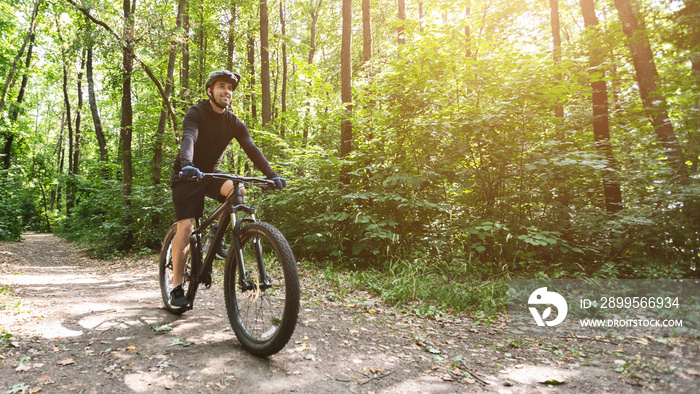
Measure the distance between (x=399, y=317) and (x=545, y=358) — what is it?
1560 mm

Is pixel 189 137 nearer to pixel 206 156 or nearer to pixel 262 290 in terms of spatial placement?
pixel 206 156

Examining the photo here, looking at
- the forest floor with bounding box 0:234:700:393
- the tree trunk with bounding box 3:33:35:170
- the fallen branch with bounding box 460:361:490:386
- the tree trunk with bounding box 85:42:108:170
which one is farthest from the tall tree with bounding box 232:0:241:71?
the fallen branch with bounding box 460:361:490:386

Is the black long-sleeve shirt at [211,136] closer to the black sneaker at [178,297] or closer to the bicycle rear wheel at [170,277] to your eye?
the bicycle rear wheel at [170,277]

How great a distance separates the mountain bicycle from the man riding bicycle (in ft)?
0.54

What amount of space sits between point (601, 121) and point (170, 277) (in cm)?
760

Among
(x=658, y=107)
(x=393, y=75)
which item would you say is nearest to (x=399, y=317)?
(x=393, y=75)

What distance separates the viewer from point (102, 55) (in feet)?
31.4

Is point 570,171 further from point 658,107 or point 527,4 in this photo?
point 527,4

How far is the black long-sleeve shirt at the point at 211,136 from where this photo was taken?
3137mm

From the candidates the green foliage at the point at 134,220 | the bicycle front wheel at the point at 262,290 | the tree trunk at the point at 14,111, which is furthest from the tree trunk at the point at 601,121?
the tree trunk at the point at 14,111

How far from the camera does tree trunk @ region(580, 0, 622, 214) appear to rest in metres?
5.48

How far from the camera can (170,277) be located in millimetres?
3895

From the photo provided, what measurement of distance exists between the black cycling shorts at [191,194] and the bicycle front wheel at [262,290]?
73 cm

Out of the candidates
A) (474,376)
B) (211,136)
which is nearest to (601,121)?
(474,376)
